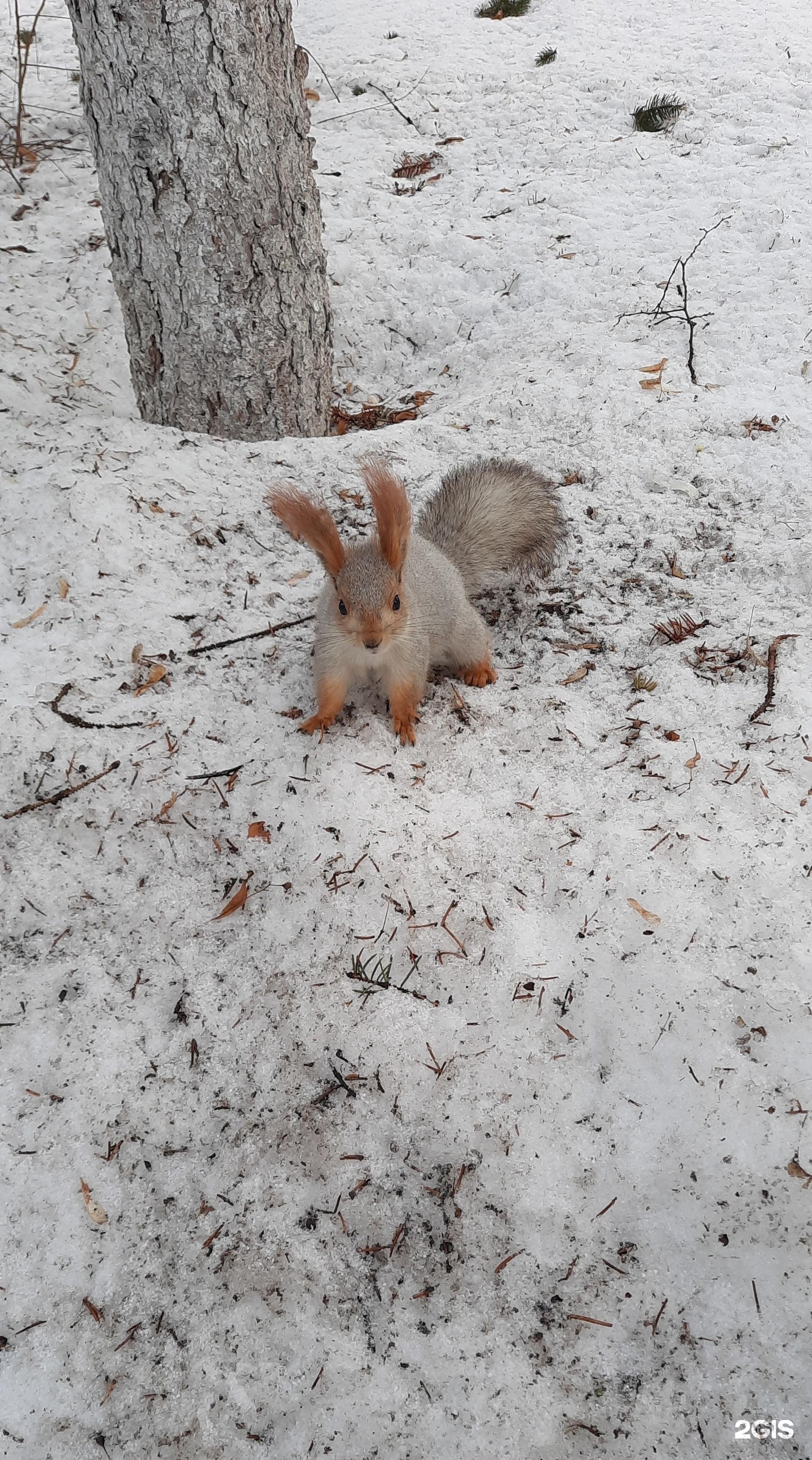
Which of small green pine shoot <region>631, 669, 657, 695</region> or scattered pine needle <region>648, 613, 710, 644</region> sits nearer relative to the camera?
small green pine shoot <region>631, 669, 657, 695</region>

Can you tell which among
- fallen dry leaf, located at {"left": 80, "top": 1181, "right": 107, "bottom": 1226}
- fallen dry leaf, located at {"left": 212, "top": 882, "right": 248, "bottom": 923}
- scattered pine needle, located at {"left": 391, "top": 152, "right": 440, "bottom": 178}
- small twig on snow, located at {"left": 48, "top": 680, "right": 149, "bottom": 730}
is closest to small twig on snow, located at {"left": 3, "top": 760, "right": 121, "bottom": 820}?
small twig on snow, located at {"left": 48, "top": 680, "right": 149, "bottom": 730}

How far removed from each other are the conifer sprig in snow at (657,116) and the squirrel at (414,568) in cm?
402

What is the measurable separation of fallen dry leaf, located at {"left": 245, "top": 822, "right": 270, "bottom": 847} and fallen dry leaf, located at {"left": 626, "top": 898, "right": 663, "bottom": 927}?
968mm

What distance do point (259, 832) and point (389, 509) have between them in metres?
0.93

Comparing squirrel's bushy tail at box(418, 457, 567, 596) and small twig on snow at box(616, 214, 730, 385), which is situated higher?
small twig on snow at box(616, 214, 730, 385)

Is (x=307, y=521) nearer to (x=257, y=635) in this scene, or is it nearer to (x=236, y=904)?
(x=257, y=635)

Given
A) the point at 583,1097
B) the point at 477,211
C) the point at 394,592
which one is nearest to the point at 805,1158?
the point at 583,1097

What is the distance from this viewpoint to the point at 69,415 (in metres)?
3.56

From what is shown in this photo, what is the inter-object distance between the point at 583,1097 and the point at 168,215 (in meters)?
3.22

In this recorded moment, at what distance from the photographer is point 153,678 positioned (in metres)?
2.71

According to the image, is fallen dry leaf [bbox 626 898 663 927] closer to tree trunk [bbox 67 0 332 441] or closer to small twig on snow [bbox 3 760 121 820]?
small twig on snow [bbox 3 760 121 820]

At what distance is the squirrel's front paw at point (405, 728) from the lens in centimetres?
262

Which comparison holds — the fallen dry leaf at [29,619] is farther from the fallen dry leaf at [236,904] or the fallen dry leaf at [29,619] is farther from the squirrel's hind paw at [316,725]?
the fallen dry leaf at [236,904]

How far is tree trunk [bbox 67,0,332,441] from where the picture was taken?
9.48ft
